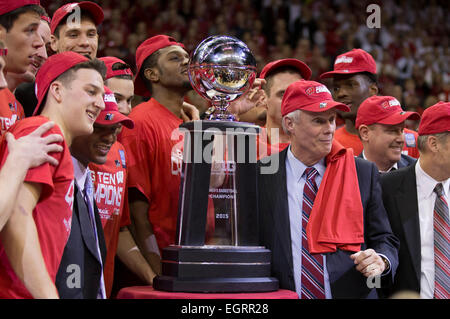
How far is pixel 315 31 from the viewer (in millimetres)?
10789

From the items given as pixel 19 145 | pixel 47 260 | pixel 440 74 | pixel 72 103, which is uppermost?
pixel 440 74

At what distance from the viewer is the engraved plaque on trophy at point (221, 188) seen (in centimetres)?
238

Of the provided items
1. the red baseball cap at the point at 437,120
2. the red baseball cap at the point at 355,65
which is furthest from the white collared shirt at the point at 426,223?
the red baseball cap at the point at 355,65

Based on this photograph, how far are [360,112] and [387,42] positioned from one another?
7.87 metres

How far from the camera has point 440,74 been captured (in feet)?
35.2

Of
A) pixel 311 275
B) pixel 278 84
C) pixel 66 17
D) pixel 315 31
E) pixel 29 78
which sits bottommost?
pixel 311 275

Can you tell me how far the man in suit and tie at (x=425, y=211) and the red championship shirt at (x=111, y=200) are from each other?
1275mm

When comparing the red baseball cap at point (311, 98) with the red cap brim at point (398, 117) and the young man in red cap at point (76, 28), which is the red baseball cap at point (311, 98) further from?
the young man in red cap at point (76, 28)

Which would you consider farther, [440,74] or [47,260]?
[440,74]

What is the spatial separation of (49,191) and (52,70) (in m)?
0.50

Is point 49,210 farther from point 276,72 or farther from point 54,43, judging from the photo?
point 276,72

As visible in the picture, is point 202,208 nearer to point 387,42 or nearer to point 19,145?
point 19,145

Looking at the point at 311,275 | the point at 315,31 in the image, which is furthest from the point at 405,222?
the point at 315,31

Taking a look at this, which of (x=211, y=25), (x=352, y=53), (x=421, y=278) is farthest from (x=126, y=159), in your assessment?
(x=211, y=25)
